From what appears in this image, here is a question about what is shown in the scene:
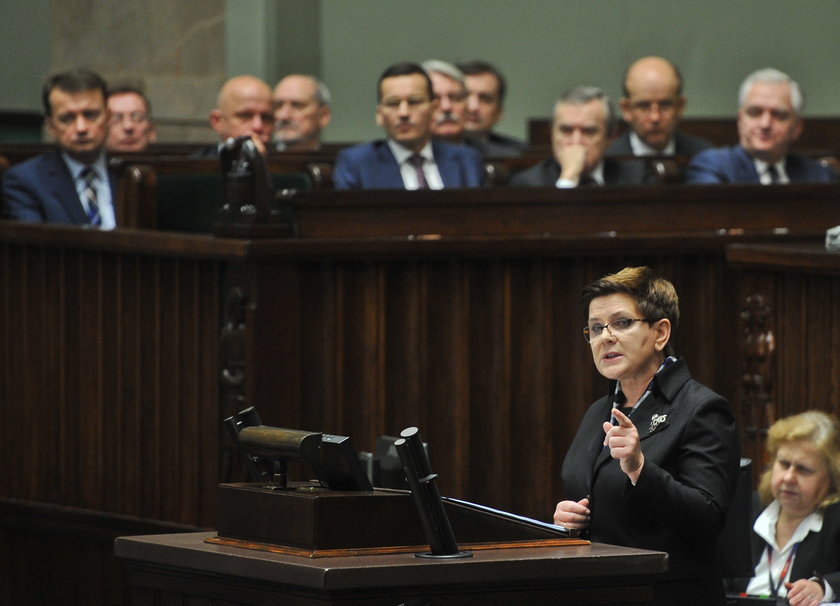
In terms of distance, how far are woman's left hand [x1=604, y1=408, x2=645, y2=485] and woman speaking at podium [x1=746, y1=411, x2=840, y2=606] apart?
1.37 meters

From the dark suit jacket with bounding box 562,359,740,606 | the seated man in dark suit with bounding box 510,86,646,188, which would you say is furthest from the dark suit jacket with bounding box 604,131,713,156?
the dark suit jacket with bounding box 562,359,740,606

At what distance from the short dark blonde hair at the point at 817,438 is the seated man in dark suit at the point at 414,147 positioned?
2689mm

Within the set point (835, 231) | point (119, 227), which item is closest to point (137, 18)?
point (119, 227)

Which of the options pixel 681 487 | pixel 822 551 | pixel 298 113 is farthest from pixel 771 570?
pixel 298 113

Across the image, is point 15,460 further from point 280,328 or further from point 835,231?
point 835,231

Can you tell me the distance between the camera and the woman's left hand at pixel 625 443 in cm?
343

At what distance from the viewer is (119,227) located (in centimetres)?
643

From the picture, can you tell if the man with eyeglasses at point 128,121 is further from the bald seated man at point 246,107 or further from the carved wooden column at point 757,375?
the carved wooden column at point 757,375

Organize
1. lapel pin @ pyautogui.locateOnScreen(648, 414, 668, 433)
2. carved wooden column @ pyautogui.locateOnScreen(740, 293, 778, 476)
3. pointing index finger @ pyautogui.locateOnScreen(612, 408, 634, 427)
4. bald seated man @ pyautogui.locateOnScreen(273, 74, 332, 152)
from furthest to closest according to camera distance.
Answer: bald seated man @ pyautogui.locateOnScreen(273, 74, 332, 152) → carved wooden column @ pyautogui.locateOnScreen(740, 293, 778, 476) → lapel pin @ pyautogui.locateOnScreen(648, 414, 668, 433) → pointing index finger @ pyautogui.locateOnScreen(612, 408, 634, 427)

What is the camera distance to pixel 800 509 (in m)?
4.81

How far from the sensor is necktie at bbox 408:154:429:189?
7362 mm

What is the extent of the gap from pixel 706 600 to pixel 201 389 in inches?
94.1

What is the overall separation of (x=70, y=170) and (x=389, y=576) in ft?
14.5

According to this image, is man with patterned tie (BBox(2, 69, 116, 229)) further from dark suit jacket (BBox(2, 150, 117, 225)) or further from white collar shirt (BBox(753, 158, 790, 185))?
white collar shirt (BBox(753, 158, 790, 185))
